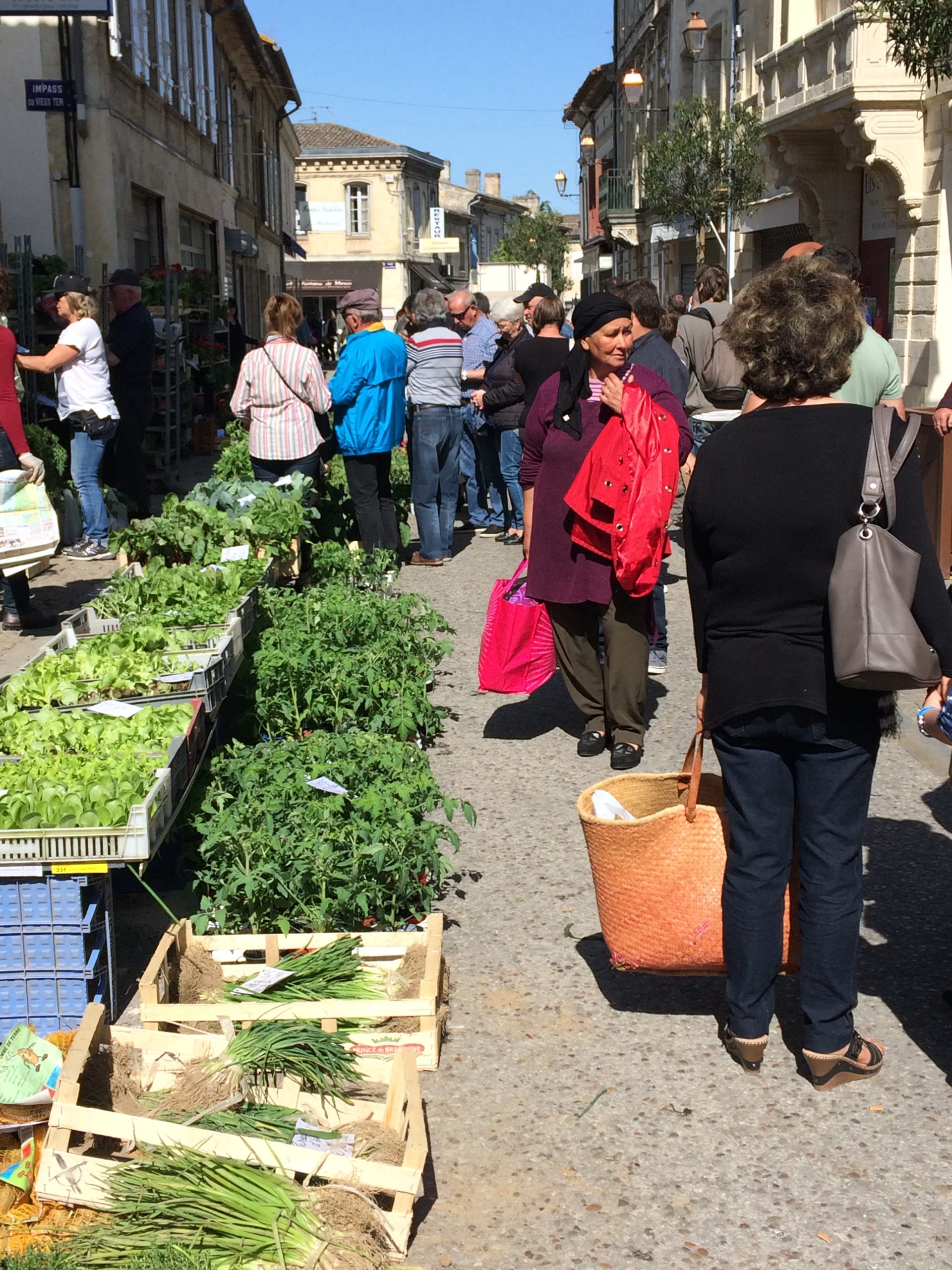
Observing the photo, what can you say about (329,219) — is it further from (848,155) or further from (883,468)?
(883,468)

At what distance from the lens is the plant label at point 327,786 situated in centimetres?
428

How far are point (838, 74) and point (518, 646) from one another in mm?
13654

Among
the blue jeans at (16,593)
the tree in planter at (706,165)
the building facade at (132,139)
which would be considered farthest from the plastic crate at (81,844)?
the tree in planter at (706,165)

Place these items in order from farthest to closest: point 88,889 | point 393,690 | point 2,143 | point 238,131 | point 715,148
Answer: point 238,131 < point 715,148 < point 2,143 < point 393,690 < point 88,889

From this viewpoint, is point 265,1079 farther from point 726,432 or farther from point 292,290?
point 292,290

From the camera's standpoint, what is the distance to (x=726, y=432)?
10.8 feet

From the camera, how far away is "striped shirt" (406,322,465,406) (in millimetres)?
10547

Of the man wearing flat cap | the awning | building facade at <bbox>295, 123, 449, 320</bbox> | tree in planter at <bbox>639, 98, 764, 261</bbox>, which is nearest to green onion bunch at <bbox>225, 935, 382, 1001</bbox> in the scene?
the man wearing flat cap

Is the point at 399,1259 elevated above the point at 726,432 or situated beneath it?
situated beneath

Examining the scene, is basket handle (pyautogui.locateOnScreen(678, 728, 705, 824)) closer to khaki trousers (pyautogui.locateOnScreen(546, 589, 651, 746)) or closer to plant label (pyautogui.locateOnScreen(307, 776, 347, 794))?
plant label (pyautogui.locateOnScreen(307, 776, 347, 794))

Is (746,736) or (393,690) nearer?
(746,736)

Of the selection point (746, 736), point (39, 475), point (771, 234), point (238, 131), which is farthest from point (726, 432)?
point (238, 131)

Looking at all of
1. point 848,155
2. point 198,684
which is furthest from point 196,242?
point 198,684

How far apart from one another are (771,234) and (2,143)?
14.0 m
